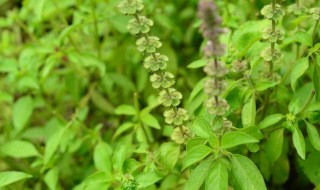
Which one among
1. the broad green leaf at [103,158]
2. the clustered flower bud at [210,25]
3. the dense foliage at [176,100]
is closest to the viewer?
the clustered flower bud at [210,25]

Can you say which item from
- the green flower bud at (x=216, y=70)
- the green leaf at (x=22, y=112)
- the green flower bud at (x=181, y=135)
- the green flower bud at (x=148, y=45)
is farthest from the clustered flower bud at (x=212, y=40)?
the green leaf at (x=22, y=112)

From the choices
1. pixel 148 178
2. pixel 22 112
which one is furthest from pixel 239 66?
pixel 22 112

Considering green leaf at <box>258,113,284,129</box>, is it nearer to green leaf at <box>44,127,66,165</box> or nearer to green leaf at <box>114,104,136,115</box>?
green leaf at <box>114,104,136,115</box>

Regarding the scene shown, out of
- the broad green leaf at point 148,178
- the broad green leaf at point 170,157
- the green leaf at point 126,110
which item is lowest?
the broad green leaf at point 148,178

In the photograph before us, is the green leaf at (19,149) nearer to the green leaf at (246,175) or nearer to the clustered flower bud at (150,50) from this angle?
the clustered flower bud at (150,50)

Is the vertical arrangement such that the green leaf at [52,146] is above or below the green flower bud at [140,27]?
below

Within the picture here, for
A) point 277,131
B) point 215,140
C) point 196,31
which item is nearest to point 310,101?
point 277,131

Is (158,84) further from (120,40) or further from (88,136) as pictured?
(120,40)
